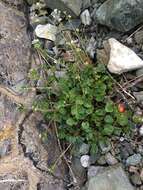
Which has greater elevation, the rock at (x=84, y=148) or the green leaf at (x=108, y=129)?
the green leaf at (x=108, y=129)

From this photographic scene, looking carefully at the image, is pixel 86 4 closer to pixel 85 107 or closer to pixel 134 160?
pixel 85 107

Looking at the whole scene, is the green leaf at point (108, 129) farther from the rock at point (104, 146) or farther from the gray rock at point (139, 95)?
the gray rock at point (139, 95)

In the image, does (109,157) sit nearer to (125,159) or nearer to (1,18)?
(125,159)

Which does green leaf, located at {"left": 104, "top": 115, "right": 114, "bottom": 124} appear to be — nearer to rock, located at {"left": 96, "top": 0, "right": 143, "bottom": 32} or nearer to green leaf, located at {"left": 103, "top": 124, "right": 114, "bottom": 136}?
green leaf, located at {"left": 103, "top": 124, "right": 114, "bottom": 136}

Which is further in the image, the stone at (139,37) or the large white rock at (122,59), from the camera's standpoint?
the stone at (139,37)

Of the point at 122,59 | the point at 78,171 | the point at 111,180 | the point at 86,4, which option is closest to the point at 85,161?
the point at 78,171

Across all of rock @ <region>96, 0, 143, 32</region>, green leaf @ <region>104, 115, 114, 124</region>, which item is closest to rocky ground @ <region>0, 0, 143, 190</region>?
rock @ <region>96, 0, 143, 32</region>

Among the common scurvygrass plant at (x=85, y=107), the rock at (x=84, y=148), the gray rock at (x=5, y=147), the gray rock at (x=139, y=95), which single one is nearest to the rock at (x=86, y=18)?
the common scurvygrass plant at (x=85, y=107)

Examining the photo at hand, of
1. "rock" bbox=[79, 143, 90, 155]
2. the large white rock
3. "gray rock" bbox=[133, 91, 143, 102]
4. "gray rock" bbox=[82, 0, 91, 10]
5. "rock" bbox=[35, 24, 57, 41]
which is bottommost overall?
"rock" bbox=[79, 143, 90, 155]

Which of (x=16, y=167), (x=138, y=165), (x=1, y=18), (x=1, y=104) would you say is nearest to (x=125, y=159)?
(x=138, y=165)
